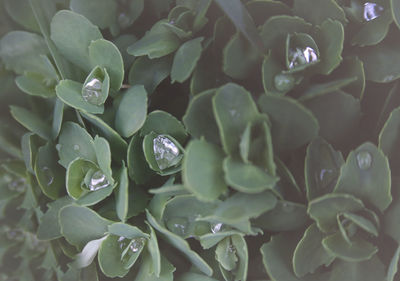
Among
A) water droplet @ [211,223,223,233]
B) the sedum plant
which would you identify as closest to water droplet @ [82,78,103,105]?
the sedum plant

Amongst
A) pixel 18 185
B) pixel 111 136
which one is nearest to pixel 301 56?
pixel 111 136

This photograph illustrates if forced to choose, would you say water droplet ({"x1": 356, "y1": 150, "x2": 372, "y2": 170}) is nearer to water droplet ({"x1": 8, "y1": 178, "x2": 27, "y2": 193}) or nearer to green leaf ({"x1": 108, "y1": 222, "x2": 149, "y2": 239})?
green leaf ({"x1": 108, "y1": 222, "x2": 149, "y2": 239})

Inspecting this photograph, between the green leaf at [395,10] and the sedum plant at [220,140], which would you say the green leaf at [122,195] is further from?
the green leaf at [395,10]

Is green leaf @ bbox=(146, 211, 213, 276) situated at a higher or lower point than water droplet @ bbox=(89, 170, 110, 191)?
lower

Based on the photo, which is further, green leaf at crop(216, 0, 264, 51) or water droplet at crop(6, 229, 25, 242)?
water droplet at crop(6, 229, 25, 242)

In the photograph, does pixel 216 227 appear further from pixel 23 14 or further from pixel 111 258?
pixel 23 14

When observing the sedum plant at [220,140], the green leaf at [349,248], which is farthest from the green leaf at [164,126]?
the green leaf at [349,248]

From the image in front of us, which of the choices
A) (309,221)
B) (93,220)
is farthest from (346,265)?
(93,220)
